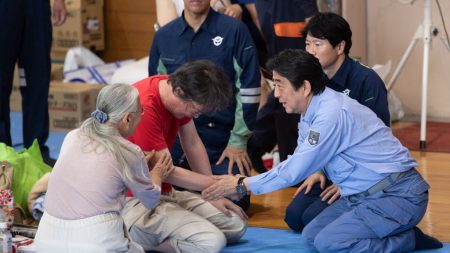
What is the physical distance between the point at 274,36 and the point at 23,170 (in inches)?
75.1

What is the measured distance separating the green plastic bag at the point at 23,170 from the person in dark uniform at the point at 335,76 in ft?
3.95

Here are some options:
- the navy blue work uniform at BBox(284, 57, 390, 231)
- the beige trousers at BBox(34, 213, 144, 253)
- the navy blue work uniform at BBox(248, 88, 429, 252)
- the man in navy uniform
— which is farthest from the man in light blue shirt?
the man in navy uniform

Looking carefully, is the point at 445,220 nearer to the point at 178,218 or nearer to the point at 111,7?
the point at 178,218

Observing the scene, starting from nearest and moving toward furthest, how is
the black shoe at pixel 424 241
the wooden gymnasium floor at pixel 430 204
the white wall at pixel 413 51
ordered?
1. the black shoe at pixel 424 241
2. the wooden gymnasium floor at pixel 430 204
3. the white wall at pixel 413 51

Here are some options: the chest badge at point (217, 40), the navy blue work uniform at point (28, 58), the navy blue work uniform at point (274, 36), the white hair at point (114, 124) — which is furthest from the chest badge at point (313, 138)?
the navy blue work uniform at point (28, 58)

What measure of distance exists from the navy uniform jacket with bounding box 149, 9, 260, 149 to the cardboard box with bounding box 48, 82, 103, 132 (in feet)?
6.32

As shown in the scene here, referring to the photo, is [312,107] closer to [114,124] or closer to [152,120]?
[152,120]

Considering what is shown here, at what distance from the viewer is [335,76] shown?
4.68 m

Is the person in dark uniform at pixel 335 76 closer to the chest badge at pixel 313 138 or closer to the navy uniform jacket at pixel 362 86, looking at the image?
the navy uniform jacket at pixel 362 86

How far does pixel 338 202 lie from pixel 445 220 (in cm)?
64

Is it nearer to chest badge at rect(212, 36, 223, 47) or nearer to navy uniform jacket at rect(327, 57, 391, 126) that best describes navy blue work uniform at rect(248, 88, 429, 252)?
navy uniform jacket at rect(327, 57, 391, 126)

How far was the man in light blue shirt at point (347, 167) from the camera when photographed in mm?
4117

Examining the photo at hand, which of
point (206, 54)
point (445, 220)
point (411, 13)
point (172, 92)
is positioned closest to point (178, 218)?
point (172, 92)

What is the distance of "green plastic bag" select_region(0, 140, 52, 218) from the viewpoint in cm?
462
